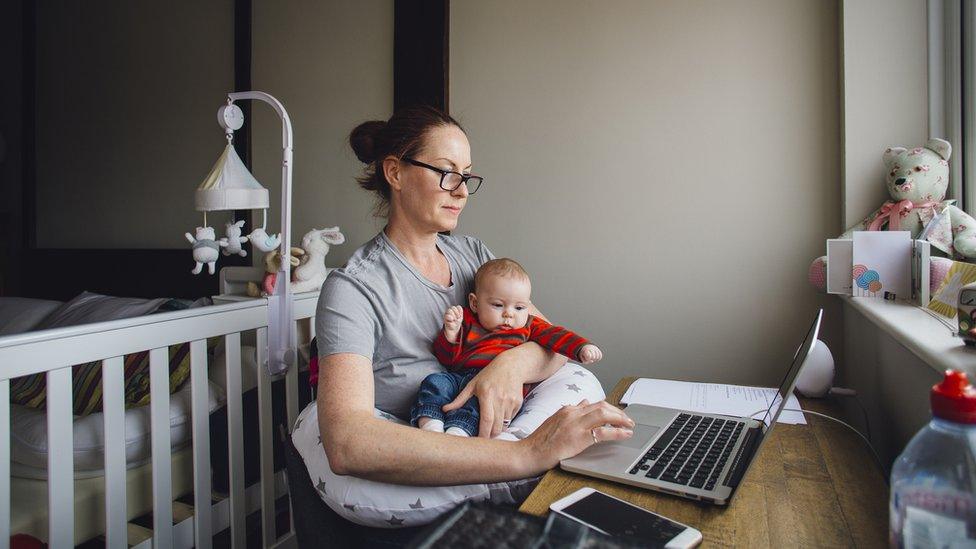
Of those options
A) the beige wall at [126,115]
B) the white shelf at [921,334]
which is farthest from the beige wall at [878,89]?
the beige wall at [126,115]

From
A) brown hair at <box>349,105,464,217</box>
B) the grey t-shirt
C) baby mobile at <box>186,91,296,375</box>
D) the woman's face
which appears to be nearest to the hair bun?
brown hair at <box>349,105,464,217</box>

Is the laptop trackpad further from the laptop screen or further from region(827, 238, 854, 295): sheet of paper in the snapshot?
region(827, 238, 854, 295): sheet of paper

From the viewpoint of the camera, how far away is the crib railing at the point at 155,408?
1276 mm

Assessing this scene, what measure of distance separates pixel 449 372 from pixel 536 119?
4.17ft

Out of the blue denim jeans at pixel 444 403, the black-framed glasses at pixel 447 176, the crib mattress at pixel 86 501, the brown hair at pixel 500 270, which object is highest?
the black-framed glasses at pixel 447 176

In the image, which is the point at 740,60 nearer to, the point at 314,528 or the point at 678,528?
the point at 678,528

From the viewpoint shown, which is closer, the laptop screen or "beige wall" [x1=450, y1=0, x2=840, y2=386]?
the laptop screen

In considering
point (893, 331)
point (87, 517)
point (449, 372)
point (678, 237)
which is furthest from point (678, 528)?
point (87, 517)

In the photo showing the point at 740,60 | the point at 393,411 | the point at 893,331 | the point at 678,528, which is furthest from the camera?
the point at 740,60

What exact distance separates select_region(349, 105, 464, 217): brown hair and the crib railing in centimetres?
62

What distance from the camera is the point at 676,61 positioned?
2049 millimetres

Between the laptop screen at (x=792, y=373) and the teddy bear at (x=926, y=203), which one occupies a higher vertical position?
the teddy bear at (x=926, y=203)

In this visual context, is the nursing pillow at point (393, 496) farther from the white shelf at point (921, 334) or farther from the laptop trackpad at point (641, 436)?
the white shelf at point (921, 334)

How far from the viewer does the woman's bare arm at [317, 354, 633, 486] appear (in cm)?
99
